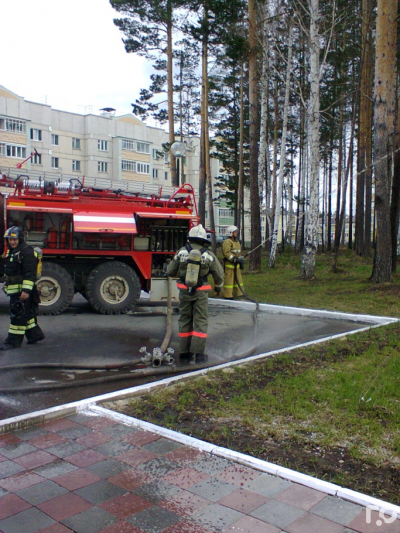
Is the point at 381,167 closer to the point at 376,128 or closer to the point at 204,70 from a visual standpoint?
the point at 376,128

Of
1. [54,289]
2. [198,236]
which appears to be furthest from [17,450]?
[54,289]

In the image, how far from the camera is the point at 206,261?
→ 6.52m

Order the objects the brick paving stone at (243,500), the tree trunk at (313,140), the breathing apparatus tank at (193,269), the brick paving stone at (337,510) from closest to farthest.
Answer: the brick paving stone at (337,510) < the brick paving stone at (243,500) < the breathing apparatus tank at (193,269) < the tree trunk at (313,140)

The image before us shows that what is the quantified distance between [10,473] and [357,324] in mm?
7095

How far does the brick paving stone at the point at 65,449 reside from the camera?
3.70 meters

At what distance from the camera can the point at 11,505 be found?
9.82ft

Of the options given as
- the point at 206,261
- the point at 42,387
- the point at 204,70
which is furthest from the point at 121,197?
the point at 204,70

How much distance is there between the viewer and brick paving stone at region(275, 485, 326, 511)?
9.91 feet

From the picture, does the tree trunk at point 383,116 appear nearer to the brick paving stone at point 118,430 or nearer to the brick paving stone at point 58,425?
the brick paving stone at point 118,430

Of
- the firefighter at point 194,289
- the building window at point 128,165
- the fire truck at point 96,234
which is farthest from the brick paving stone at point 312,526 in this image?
the building window at point 128,165

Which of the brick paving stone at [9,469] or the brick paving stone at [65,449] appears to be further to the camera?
the brick paving stone at [65,449]

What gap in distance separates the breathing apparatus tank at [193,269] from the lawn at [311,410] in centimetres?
119

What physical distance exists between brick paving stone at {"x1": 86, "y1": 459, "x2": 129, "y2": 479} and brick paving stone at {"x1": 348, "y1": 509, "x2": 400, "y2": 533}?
151cm

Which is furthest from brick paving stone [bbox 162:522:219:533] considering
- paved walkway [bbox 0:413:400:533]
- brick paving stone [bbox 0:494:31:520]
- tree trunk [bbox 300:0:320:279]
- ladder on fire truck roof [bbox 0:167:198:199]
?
tree trunk [bbox 300:0:320:279]
